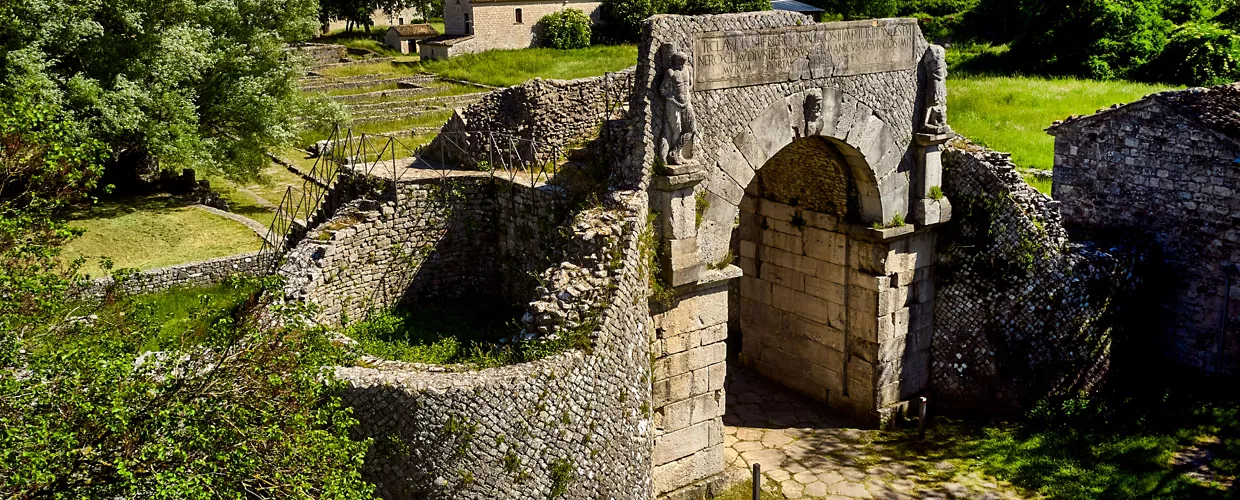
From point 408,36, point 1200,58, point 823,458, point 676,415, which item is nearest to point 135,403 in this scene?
point 676,415

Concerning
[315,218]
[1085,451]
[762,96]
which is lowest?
[1085,451]

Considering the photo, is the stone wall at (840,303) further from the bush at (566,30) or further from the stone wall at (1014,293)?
the bush at (566,30)

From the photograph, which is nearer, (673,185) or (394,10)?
(673,185)

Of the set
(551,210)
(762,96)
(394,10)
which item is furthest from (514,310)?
(394,10)

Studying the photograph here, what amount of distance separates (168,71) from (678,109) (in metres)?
15.5

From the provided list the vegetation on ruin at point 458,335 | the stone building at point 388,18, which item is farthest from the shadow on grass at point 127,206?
the stone building at point 388,18

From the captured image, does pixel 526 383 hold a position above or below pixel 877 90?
below

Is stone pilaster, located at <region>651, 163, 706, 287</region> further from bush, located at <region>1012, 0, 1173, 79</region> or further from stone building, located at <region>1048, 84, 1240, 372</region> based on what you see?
bush, located at <region>1012, 0, 1173, 79</region>

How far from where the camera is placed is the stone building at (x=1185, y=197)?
15273mm

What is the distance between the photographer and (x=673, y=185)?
11.9 metres

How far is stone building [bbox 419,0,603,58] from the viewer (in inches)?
1770

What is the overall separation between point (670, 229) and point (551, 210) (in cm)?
241

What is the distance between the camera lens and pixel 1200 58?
28.3 meters

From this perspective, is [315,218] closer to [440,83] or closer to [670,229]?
[670,229]
